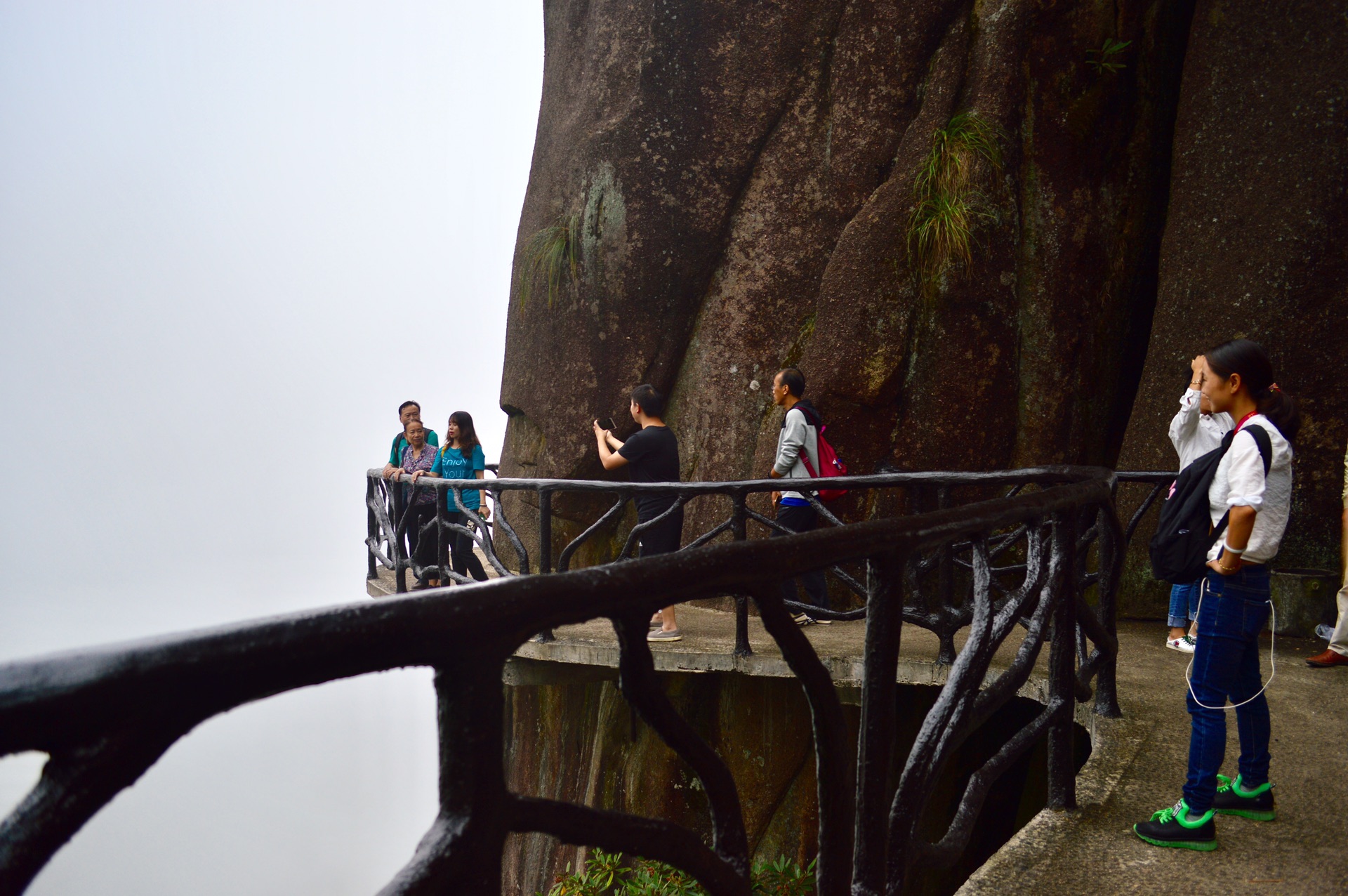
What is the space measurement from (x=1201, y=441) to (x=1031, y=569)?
303cm

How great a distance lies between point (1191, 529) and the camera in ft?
8.98

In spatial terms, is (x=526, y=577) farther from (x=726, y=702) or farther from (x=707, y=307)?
(x=707, y=307)

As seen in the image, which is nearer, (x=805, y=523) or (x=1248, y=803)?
(x=1248, y=803)

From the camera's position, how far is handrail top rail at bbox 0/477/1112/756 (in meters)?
0.63

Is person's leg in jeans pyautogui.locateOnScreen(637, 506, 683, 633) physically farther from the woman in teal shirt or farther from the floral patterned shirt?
the floral patterned shirt

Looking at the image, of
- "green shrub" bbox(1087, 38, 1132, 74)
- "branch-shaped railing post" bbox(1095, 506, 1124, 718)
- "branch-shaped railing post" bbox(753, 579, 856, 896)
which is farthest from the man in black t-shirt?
"green shrub" bbox(1087, 38, 1132, 74)

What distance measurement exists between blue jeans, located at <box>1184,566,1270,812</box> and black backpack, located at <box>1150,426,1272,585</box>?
0.27ft

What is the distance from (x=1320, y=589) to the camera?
5805 mm

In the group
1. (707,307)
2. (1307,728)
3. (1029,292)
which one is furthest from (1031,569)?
(707,307)

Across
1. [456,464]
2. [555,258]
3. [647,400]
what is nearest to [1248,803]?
[647,400]

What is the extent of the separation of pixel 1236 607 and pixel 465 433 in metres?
5.81

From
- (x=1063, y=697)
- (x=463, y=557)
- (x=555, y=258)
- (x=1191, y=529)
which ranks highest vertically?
(x=555, y=258)

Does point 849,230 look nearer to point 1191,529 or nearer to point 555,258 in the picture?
point 555,258

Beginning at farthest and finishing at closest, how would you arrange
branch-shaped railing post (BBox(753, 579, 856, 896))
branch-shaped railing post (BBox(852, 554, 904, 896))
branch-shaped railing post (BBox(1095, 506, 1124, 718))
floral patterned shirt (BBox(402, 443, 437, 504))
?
floral patterned shirt (BBox(402, 443, 437, 504)), branch-shaped railing post (BBox(1095, 506, 1124, 718)), branch-shaped railing post (BBox(852, 554, 904, 896)), branch-shaped railing post (BBox(753, 579, 856, 896))
